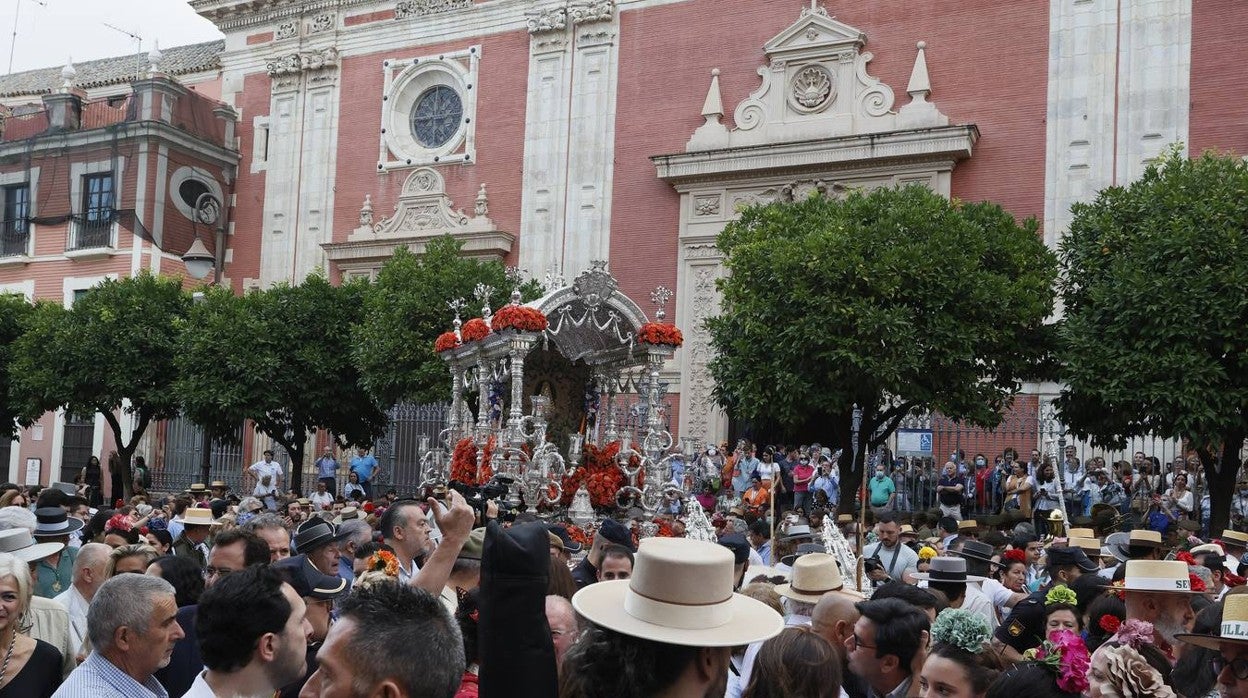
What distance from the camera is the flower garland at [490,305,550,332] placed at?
1698 cm

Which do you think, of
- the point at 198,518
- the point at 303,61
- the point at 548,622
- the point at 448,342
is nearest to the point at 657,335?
the point at 448,342

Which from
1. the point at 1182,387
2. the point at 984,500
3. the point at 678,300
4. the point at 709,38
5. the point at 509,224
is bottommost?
the point at 984,500

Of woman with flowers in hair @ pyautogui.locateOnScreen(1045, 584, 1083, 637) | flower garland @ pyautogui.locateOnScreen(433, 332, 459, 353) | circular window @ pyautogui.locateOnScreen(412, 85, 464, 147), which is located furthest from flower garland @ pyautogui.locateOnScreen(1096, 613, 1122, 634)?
circular window @ pyautogui.locateOnScreen(412, 85, 464, 147)

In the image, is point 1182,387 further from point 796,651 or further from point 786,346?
point 796,651

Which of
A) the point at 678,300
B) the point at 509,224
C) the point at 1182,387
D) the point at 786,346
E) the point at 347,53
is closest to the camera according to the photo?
the point at 1182,387

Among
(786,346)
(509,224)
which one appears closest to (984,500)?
(786,346)

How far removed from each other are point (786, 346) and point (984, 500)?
15.3 ft

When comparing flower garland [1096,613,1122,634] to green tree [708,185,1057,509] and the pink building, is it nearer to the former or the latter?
green tree [708,185,1057,509]

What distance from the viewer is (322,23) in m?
32.8

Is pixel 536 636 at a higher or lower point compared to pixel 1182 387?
lower

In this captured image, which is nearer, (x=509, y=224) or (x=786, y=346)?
(x=786, y=346)

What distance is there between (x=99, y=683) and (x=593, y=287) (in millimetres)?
13965

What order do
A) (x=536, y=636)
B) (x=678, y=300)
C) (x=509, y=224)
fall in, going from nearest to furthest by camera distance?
(x=536, y=636), (x=678, y=300), (x=509, y=224)

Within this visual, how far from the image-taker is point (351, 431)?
28734 millimetres
